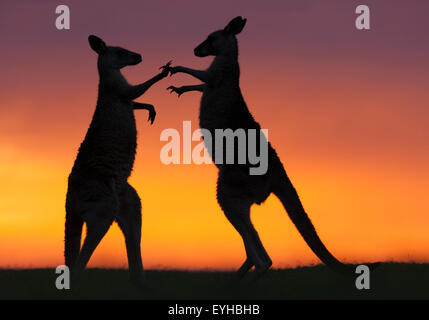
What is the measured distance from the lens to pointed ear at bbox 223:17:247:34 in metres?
11.0

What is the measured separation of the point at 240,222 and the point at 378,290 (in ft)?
6.75

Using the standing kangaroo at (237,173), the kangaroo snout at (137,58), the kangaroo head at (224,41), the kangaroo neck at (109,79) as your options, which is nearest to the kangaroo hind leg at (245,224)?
the standing kangaroo at (237,173)

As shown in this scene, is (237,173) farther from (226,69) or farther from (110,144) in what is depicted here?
(226,69)

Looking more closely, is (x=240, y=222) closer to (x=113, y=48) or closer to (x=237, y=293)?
(x=237, y=293)

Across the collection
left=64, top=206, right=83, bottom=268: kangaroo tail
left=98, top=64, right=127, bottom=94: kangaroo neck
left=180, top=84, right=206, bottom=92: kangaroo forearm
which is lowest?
left=64, top=206, right=83, bottom=268: kangaroo tail

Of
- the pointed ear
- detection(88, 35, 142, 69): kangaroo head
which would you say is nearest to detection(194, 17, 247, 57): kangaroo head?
the pointed ear

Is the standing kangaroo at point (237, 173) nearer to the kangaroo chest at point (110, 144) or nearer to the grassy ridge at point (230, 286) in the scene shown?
the grassy ridge at point (230, 286)

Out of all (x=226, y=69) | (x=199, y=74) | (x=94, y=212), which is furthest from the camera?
(x=226, y=69)

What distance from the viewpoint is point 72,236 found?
377 inches

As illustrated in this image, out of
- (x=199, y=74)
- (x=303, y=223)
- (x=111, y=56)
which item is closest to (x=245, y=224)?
(x=303, y=223)

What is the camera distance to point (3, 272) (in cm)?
1202

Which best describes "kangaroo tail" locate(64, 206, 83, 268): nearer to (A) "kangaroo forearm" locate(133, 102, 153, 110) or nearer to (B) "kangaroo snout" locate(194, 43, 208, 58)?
(A) "kangaroo forearm" locate(133, 102, 153, 110)

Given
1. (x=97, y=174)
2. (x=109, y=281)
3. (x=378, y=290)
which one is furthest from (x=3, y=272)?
(x=378, y=290)

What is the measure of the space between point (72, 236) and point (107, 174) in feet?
3.34
